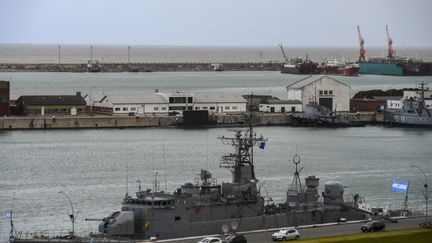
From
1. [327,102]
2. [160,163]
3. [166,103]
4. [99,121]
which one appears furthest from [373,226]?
[327,102]

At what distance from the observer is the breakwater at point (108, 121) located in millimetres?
86625

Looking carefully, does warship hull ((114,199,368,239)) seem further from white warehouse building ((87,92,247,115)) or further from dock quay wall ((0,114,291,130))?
white warehouse building ((87,92,247,115))

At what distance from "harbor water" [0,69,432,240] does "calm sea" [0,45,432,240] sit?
0.16 ft

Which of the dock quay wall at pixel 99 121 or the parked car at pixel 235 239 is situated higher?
the dock quay wall at pixel 99 121

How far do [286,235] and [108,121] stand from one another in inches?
2122

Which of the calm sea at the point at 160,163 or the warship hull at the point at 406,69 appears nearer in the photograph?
the calm sea at the point at 160,163

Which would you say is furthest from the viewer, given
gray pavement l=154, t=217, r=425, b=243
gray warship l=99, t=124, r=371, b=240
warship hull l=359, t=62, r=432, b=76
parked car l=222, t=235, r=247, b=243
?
warship hull l=359, t=62, r=432, b=76

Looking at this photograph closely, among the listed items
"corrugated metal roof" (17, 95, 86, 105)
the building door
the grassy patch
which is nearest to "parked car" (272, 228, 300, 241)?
the grassy patch

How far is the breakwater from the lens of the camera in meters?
86.6

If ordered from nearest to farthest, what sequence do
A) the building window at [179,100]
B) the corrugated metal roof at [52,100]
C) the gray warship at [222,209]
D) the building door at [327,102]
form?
the gray warship at [222,209] < the corrugated metal roof at [52,100] < the building window at [179,100] < the building door at [327,102]

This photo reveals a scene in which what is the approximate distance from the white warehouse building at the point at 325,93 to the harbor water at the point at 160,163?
6511 millimetres

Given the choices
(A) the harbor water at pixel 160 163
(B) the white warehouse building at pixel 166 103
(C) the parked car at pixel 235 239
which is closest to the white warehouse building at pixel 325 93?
(B) the white warehouse building at pixel 166 103

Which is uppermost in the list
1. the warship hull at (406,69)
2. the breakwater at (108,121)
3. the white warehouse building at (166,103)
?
the warship hull at (406,69)

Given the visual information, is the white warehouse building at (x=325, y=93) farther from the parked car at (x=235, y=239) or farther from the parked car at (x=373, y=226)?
the parked car at (x=235, y=239)
